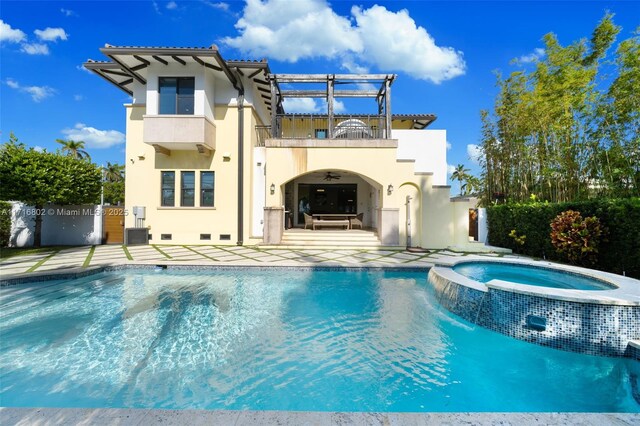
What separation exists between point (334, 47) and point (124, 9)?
7324mm

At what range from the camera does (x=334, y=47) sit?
11.0m

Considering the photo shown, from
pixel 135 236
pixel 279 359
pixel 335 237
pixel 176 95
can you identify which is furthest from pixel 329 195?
pixel 279 359

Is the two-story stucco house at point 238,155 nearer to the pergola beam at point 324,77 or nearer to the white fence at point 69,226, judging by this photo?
the pergola beam at point 324,77

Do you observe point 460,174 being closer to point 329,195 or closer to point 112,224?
point 329,195

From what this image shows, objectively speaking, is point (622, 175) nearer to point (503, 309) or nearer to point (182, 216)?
point (503, 309)

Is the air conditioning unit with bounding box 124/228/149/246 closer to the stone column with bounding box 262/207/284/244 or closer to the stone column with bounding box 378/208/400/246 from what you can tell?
the stone column with bounding box 262/207/284/244

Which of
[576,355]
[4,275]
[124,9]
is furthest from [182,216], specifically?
[576,355]

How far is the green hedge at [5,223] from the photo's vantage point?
10.4 metres

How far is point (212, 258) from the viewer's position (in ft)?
27.3

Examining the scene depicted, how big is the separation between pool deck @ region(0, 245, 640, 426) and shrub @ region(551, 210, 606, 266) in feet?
5.63

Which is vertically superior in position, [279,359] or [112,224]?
[112,224]

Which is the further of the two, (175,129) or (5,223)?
(5,223)

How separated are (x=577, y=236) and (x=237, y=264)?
355 inches

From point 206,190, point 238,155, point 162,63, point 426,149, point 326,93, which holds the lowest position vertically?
point 206,190
